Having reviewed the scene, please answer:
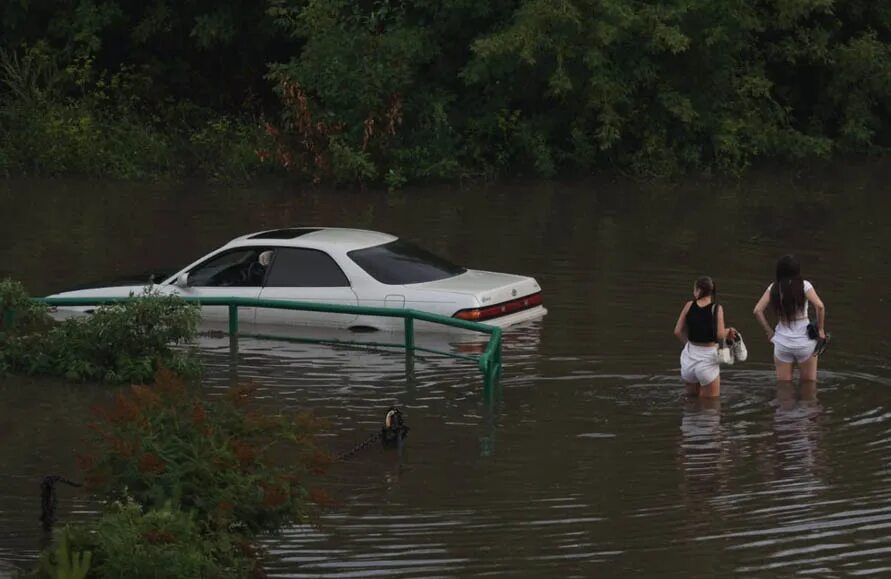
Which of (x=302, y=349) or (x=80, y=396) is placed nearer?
(x=80, y=396)

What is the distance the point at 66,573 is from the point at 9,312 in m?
7.88

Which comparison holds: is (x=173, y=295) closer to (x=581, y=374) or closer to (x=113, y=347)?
(x=113, y=347)

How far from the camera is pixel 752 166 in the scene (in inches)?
1230

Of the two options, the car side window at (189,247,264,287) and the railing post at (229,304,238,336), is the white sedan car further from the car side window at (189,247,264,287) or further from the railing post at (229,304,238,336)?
the railing post at (229,304,238,336)

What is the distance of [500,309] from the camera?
16047mm

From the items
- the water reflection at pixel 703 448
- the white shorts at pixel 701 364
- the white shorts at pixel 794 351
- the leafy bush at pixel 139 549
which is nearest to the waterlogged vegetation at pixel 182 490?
the leafy bush at pixel 139 549

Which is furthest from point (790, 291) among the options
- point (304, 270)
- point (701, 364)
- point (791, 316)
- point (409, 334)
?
point (304, 270)

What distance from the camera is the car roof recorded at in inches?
663

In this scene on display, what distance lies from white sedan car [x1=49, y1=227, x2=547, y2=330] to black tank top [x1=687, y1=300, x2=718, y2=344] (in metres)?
2.42

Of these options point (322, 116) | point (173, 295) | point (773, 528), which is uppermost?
point (322, 116)

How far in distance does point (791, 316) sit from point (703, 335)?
0.85 m

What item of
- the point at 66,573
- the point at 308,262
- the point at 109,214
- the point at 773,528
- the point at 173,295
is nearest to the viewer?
the point at 66,573

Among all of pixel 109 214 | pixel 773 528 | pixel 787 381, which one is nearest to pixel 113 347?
pixel 787 381

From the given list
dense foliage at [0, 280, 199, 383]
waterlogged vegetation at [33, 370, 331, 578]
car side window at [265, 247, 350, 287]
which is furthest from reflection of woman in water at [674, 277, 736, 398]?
waterlogged vegetation at [33, 370, 331, 578]
